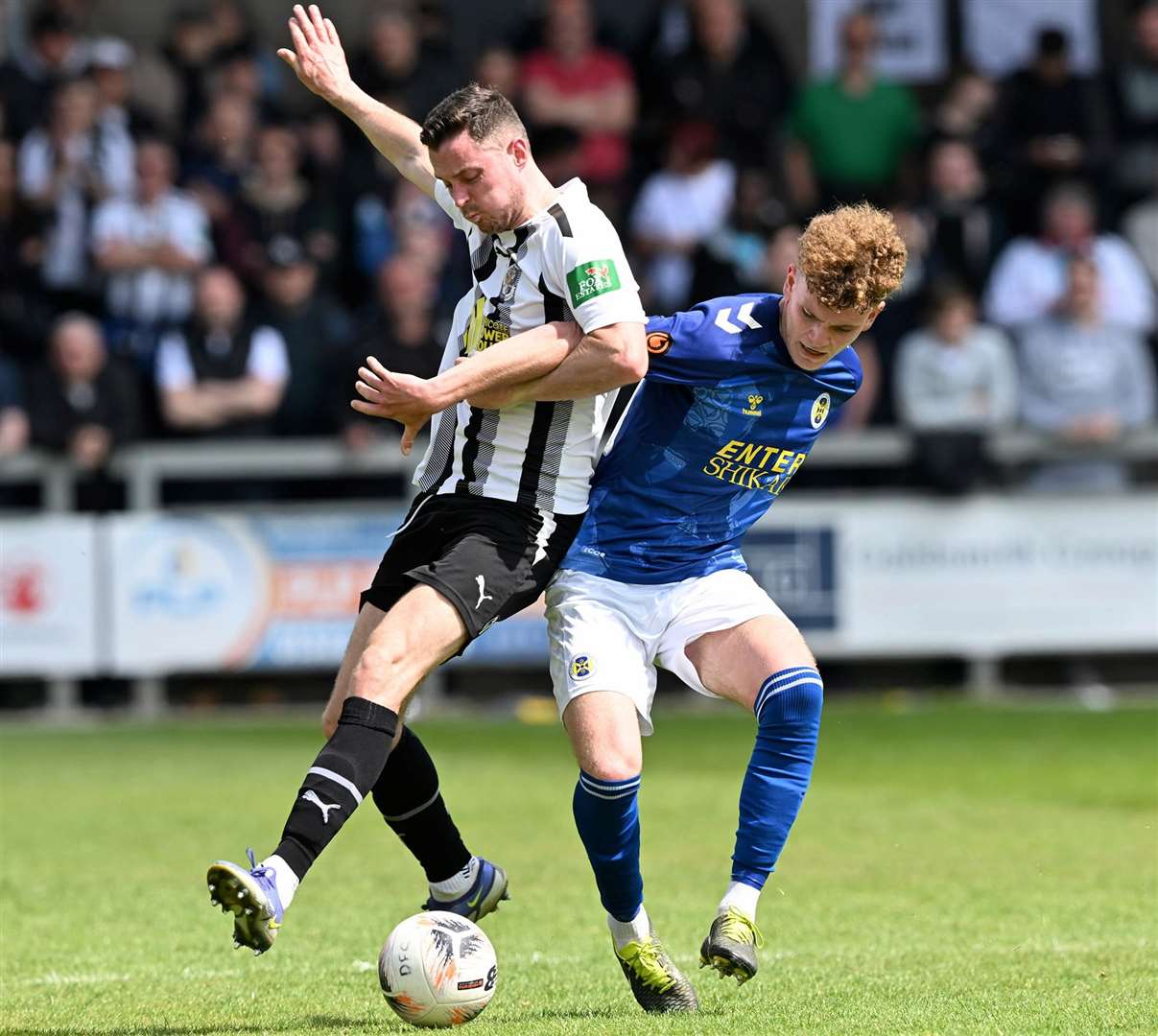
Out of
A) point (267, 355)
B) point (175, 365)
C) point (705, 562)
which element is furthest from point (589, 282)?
point (175, 365)

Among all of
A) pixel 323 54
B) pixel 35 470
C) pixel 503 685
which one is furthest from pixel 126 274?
pixel 323 54

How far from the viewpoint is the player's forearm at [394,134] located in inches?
259

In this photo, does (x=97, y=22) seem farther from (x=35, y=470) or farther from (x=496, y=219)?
(x=496, y=219)

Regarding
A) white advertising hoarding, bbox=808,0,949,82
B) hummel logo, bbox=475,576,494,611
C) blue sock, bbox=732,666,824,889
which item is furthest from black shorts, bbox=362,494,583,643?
white advertising hoarding, bbox=808,0,949,82

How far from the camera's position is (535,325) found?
5914 mm

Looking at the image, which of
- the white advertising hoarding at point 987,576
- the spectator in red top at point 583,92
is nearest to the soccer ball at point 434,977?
the white advertising hoarding at point 987,576

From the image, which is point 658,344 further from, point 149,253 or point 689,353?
point 149,253

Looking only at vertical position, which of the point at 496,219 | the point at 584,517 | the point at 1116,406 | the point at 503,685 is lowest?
the point at 503,685

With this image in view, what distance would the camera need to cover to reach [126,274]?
1400cm

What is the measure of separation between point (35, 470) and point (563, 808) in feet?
17.7

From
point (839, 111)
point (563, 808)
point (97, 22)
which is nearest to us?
point (563, 808)

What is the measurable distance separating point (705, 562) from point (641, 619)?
0.28 metres

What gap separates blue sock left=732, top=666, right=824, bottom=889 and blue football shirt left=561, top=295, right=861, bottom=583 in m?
0.54

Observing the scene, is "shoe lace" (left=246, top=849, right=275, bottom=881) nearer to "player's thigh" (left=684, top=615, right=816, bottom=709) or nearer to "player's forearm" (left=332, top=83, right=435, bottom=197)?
"player's thigh" (left=684, top=615, right=816, bottom=709)
